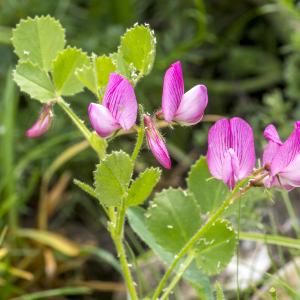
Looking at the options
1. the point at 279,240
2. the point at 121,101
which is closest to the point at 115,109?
the point at 121,101

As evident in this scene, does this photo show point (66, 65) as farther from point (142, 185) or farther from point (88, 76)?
point (142, 185)

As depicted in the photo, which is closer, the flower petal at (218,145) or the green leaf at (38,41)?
Result: the flower petal at (218,145)

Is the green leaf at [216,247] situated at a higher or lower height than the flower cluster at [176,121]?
lower

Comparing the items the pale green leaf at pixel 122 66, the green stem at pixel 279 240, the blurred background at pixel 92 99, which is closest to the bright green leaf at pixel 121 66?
the pale green leaf at pixel 122 66

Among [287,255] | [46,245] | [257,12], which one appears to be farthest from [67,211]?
[257,12]

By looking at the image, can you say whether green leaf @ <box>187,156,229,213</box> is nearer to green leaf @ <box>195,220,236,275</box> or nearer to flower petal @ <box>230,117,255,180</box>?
green leaf @ <box>195,220,236,275</box>

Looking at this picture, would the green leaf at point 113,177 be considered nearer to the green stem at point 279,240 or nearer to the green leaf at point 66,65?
the green leaf at point 66,65
